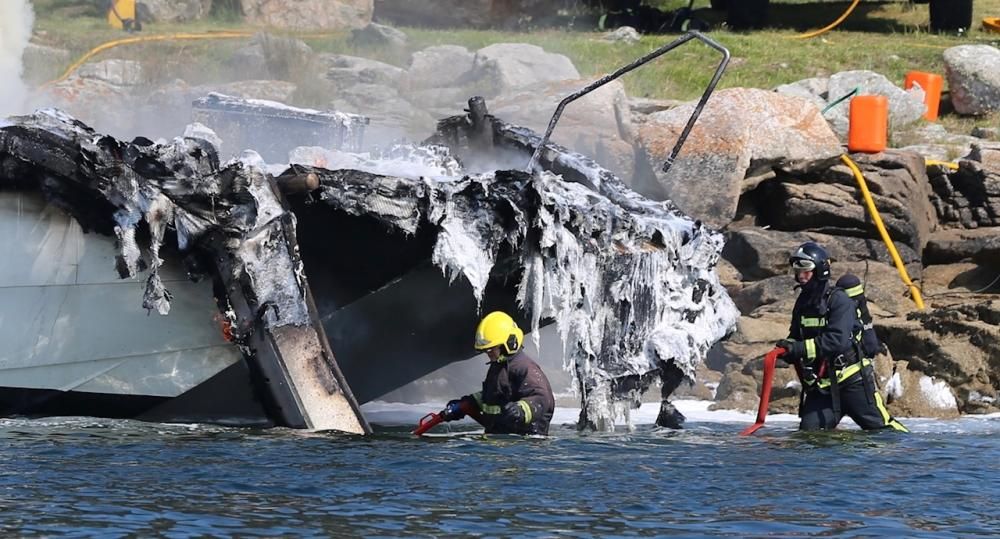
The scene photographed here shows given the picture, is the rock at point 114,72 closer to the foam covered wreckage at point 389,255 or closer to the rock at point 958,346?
the foam covered wreckage at point 389,255

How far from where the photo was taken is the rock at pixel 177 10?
26.2 m

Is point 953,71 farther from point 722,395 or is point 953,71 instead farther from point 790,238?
point 722,395

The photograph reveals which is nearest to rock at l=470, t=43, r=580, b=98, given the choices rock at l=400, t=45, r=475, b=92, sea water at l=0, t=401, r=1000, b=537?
rock at l=400, t=45, r=475, b=92

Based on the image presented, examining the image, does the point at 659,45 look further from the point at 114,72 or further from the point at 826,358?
the point at 826,358

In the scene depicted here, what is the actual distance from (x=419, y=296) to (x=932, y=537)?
4243 millimetres

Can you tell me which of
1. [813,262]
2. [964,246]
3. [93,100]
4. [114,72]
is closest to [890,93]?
[964,246]

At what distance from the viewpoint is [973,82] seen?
864 inches

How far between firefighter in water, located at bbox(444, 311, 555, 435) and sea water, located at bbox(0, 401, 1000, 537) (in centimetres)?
13

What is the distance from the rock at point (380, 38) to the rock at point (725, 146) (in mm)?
7590

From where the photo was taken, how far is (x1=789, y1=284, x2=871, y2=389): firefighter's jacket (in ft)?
35.3

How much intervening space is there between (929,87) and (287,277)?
561 inches

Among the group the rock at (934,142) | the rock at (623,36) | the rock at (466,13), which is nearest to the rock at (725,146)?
the rock at (934,142)

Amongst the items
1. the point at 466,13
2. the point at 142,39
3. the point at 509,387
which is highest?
the point at 466,13

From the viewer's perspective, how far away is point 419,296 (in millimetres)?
10719
